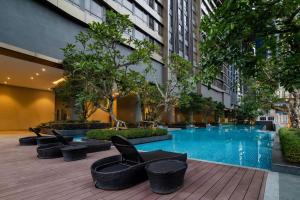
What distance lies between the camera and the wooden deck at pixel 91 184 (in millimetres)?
4656

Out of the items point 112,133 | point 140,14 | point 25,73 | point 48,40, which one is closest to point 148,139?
point 112,133

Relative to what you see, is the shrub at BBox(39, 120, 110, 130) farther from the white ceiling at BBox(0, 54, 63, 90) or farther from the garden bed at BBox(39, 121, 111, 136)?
the white ceiling at BBox(0, 54, 63, 90)

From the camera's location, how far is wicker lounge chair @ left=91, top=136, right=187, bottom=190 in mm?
4992

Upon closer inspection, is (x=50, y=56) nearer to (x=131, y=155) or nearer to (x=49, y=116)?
(x=49, y=116)

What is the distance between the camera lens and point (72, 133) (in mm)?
19297

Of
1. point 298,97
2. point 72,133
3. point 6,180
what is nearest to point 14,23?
point 72,133

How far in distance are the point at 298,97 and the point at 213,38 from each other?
11.9 meters

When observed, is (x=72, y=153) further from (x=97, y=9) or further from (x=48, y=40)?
(x=97, y=9)

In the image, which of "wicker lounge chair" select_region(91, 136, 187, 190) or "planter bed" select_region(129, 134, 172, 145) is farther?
"planter bed" select_region(129, 134, 172, 145)

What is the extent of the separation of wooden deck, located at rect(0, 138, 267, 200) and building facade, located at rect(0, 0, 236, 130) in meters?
3.86

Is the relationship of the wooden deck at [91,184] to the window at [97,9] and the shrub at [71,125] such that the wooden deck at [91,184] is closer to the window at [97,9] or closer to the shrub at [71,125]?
the shrub at [71,125]

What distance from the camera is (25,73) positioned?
66.6ft

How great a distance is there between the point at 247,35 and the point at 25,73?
2043 centimetres

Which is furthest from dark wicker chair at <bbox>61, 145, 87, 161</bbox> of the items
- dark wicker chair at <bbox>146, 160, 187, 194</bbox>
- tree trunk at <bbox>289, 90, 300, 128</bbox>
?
tree trunk at <bbox>289, 90, 300, 128</bbox>
